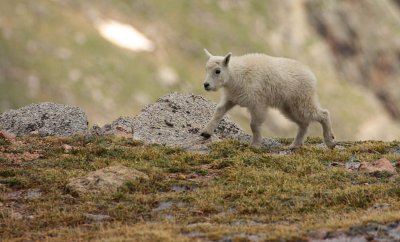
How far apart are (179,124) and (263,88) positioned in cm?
508

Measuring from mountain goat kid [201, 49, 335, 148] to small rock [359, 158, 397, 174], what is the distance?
4410 mm

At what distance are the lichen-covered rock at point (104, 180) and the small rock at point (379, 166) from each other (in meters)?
6.13

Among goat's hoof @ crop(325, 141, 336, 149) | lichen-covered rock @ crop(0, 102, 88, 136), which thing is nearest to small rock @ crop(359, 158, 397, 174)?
goat's hoof @ crop(325, 141, 336, 149)

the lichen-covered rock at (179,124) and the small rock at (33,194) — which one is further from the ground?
the lichen-covered rock at (179,124)

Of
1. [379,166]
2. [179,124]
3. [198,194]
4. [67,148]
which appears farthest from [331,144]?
[67,148]

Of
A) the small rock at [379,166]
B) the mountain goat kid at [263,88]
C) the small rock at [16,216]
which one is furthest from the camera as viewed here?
the mountain goat kid at [263,88]

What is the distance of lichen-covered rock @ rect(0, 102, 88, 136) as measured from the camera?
29.9 m

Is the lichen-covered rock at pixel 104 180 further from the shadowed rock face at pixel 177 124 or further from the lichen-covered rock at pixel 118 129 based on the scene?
the lichen-covered rock at pixel 118 129

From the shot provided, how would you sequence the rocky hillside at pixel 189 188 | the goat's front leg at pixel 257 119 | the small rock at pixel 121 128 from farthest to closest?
the small rock at pixel 121 128 → the goat's front leg at pixel 257 119 → the rocky hillside at pixel 189 188

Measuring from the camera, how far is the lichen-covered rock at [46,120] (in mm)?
29906

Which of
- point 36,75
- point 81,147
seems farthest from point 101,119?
point 81,147

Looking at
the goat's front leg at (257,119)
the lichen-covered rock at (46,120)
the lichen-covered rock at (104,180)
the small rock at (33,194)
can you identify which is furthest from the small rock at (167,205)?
the lichen-covered rock at (46,120)

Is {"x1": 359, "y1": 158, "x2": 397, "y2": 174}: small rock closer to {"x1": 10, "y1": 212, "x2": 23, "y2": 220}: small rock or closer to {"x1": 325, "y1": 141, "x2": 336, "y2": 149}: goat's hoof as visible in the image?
{"x1": 325, "y1": 141, "x2": 336, "y2": 149}: goat's hoof

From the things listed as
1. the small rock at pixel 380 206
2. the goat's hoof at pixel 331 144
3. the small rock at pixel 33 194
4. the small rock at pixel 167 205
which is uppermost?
the goat's hoof at pixel 331 144
